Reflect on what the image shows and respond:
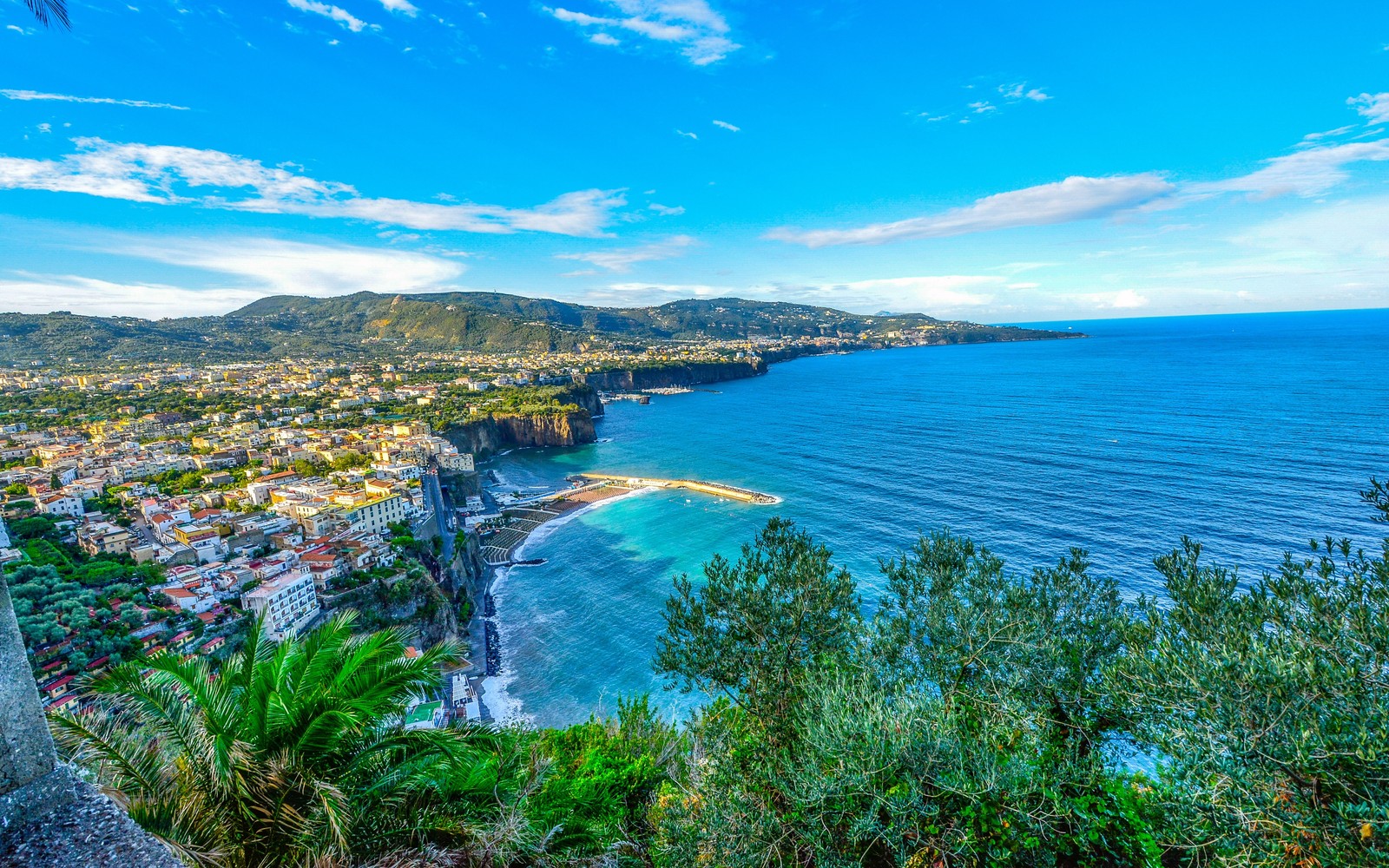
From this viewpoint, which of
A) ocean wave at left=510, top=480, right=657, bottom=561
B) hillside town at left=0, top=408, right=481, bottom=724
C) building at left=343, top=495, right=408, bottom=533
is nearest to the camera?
hillside town at left=0, top=408, right=481, bottom=724

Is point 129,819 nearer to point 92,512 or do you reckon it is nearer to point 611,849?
point 611,849

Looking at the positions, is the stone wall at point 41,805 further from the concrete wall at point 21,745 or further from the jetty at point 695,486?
the jetty at point 695,486

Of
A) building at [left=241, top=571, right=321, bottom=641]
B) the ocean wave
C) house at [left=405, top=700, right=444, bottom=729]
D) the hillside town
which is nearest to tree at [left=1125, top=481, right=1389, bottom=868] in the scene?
house at [left=405, top=700, right=444, bottom=729]

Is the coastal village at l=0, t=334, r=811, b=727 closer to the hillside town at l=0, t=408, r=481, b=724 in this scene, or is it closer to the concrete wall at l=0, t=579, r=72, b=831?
the hillside town at l=0, t=408, r=481, b=724

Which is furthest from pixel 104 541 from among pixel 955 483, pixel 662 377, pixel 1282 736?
pixel 662 377

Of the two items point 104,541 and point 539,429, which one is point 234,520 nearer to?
point 104,541

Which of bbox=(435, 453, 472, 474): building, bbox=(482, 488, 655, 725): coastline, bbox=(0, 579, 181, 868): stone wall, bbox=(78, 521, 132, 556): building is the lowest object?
bbox=(482, 488, 655, 725): coastline
